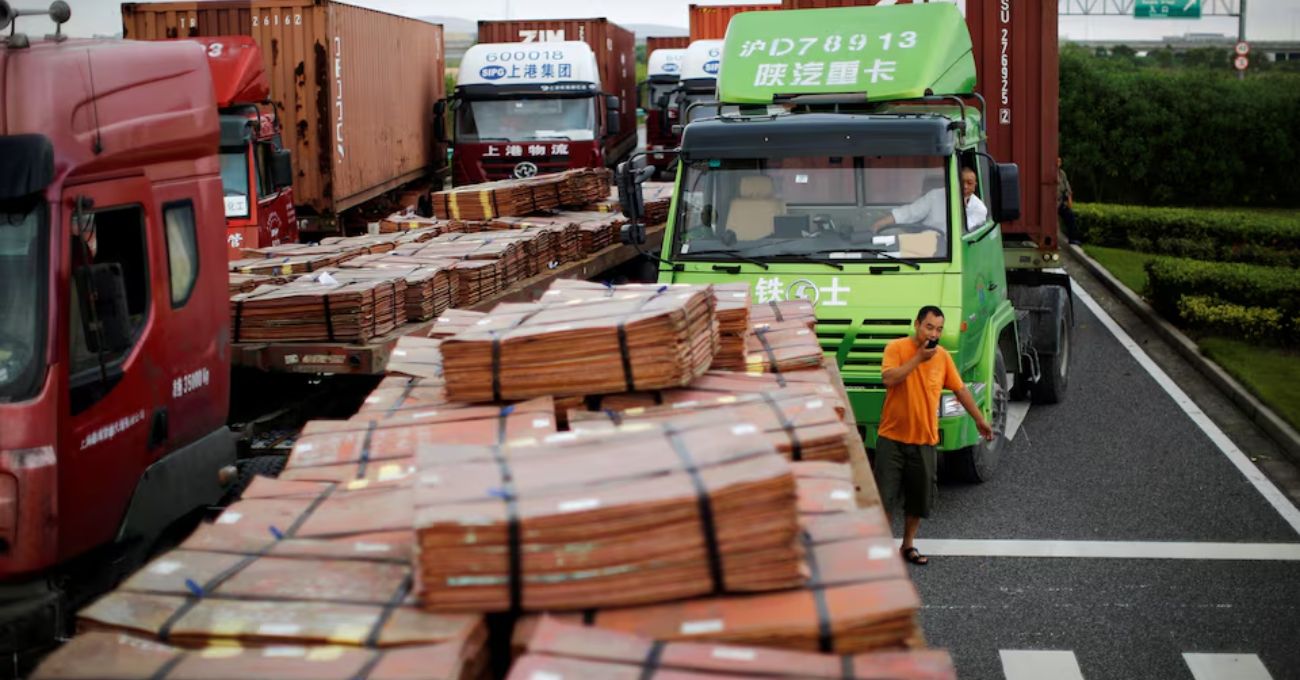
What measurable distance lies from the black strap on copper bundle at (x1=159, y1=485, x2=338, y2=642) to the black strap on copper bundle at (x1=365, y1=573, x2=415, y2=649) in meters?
0.65

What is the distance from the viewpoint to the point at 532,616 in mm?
4699

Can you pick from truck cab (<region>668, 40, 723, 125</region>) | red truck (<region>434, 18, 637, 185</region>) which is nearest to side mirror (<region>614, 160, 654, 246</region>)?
red truck (<region>434, 18, 637, 185</region>)

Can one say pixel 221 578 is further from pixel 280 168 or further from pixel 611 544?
pixel 280 168

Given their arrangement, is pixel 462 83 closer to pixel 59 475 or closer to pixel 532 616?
pixel 59 475

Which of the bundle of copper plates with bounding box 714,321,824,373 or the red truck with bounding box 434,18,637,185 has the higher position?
the red truck with bounding box 434,18,637,185

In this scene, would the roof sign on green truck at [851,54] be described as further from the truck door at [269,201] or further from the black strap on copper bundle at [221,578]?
the black strap on copper bundle at [221,578]

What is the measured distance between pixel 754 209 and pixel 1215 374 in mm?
7165

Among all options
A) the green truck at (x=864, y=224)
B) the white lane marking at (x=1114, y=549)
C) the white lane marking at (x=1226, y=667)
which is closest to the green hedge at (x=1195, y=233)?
the green truck at (x=864, y=224)

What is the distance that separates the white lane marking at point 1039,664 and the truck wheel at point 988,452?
11.1ft

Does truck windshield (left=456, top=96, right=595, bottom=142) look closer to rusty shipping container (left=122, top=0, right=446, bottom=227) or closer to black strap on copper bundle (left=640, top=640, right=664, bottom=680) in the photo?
rusty shipping container (left=122, top=0, right=446, bottom=227)

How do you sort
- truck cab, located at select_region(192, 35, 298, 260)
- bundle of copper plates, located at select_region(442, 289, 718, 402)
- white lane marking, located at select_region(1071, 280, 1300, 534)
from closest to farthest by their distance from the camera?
bundle of copper plates, located at select_region(442, 289, 718, 402) → white lane marking, located at select_region(1071, 280, 1300, 534) → truck cab, located at select_region(192, 35, 298, 260)

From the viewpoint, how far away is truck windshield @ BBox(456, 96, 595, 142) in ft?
82.5

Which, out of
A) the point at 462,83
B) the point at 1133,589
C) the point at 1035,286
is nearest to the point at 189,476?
the point at 1133,589

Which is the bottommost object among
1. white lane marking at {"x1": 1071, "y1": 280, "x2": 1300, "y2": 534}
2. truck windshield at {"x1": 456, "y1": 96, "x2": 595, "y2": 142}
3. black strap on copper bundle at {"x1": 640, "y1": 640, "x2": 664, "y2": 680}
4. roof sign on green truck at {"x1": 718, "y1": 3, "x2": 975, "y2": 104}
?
white lane marking at {"x1": 1071, "y1": 280, "x2": 1300, "y2": 534}
